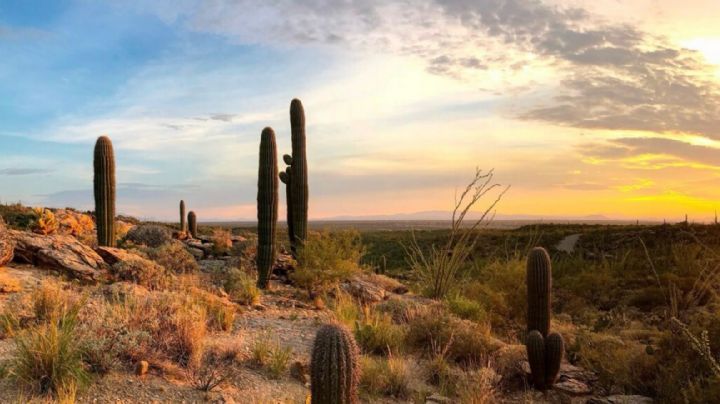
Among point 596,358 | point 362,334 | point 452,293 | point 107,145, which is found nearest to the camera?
point 362,334

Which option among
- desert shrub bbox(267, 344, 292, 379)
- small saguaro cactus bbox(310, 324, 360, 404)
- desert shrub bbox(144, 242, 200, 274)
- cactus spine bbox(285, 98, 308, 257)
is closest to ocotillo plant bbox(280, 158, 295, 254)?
cactus spine bbox(285, 98, 308, 257)

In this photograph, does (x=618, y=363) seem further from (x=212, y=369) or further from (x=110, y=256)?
(x=110, y=256)

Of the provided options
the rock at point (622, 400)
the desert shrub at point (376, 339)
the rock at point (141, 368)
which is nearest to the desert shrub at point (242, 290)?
the desert shrub at point (376, 339)

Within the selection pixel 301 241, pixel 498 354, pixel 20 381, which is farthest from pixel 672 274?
pixel 20 381

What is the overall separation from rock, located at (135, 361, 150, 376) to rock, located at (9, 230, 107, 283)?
5707 mm

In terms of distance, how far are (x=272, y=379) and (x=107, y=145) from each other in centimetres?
1186

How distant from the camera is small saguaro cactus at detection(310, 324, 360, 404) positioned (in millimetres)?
4754

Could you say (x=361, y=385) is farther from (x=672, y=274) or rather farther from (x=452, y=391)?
(x=672, y=274)

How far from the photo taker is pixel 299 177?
55.0 ft

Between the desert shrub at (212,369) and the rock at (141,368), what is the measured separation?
0.49 metres

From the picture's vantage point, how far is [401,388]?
728 cm

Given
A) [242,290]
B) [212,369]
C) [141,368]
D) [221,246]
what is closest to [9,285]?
[242,290]

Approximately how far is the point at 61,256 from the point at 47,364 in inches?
272

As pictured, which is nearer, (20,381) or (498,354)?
(20,381)
